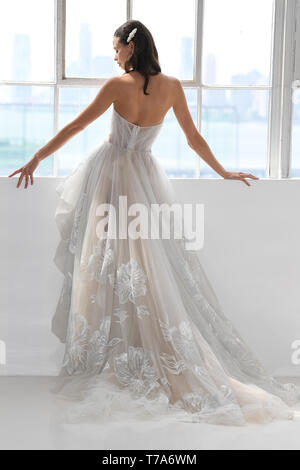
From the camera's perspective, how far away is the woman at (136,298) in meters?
2.17

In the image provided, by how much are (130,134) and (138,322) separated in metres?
0.75

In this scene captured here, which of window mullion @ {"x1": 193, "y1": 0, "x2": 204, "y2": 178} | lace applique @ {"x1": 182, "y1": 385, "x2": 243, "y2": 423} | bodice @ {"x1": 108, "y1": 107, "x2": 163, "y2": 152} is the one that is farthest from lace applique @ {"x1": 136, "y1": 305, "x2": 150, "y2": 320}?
window mullion @ {"x1": 193, "y1": 0, "x2": 204, "y2": 178}

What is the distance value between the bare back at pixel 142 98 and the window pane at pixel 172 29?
533 mm

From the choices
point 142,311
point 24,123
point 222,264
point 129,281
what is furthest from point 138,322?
point 24,123

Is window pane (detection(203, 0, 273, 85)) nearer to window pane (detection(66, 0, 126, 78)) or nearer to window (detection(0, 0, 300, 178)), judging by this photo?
window (detection(0, 0, 300, 178))

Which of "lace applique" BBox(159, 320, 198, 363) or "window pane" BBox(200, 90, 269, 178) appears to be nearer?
"lace applique" BBox(159, 320, 198, 363)

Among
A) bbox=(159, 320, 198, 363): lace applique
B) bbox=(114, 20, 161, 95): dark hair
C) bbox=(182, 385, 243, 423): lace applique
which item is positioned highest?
bbox=(114, 20, 161, 95): dark hair

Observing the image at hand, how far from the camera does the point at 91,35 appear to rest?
2.87 m

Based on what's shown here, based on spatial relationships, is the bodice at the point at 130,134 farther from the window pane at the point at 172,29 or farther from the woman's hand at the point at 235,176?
the window pane at the point at 172,29

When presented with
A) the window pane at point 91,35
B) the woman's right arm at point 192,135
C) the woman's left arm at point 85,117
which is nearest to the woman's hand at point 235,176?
the woman's right arm at point 192,135

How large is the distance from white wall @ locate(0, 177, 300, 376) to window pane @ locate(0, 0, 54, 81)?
623 mm

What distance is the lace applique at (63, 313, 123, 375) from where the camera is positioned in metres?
2.31

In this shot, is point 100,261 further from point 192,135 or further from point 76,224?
point 192,135
